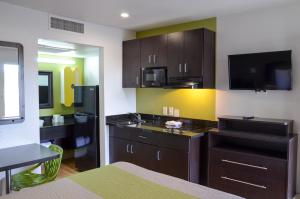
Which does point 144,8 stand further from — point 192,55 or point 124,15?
point 192,55

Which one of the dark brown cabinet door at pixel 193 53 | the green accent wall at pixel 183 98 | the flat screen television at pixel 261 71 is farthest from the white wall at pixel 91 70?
the flat screen television at pixel 261 71

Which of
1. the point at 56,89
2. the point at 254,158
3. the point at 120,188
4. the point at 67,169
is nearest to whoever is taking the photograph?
the point at 120,188

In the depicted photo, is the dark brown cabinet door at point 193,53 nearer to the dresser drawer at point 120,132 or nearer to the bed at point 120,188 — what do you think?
the dresser drawer at point 120,132

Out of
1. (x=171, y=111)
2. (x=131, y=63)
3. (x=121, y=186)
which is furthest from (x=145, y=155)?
(x=121, y=186)

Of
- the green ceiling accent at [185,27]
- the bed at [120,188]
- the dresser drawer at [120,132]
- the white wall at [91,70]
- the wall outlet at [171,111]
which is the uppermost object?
the green ceiling accent at [185,27]

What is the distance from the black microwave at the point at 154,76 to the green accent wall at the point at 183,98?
392mm

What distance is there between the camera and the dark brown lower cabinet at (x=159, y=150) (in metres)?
3.29

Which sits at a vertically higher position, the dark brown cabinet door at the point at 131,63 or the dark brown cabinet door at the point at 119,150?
the dark brown cabinet door at the point at 131,63

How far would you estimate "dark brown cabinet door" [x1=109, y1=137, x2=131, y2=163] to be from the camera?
401 centimetres

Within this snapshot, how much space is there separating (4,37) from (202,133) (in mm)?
2799

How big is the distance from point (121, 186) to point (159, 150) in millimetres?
1798

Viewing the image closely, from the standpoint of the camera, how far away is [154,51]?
392 cm

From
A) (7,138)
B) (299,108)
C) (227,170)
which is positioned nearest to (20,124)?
(7,138)

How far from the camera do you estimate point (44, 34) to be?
3365mm
